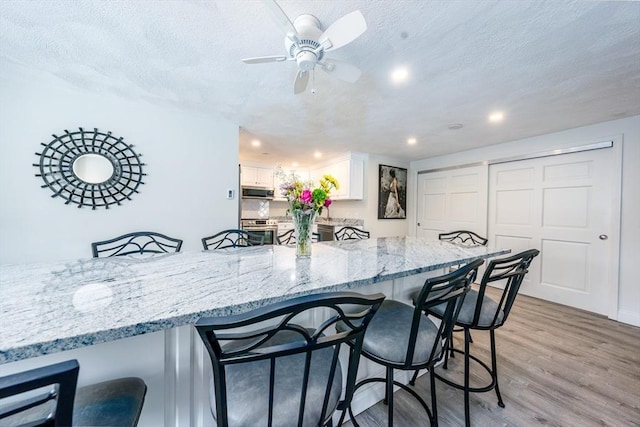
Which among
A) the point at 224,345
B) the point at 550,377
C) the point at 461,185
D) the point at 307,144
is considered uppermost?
the point at 307,144

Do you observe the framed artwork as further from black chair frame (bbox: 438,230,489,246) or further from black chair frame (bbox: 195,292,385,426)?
black chair frame (bbox: 195,292,385,426)

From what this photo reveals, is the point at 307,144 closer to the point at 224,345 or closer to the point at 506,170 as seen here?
the point at 506,170

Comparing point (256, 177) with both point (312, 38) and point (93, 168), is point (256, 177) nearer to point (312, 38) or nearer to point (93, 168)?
point (93, 168)

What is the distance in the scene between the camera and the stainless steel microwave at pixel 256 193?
187 inches

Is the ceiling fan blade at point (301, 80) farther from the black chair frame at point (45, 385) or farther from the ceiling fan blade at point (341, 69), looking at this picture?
the black chair frame at point (45, 385)

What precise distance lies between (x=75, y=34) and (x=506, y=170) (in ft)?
15.9

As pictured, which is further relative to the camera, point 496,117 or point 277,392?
point 496,117

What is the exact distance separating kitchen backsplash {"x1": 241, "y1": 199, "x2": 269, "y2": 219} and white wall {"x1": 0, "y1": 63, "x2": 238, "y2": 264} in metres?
2.35

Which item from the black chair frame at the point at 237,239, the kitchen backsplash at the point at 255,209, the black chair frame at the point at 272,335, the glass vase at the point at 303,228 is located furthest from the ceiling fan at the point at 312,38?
the kitchen backsplash at the point at 255,209

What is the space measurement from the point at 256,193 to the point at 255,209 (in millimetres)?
833

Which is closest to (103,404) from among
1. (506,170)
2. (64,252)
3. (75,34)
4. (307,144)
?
(75,34)

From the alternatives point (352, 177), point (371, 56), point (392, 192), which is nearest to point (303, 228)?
point (371, 56)

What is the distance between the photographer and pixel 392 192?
4.93 metres

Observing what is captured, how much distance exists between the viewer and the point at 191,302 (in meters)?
0.79
